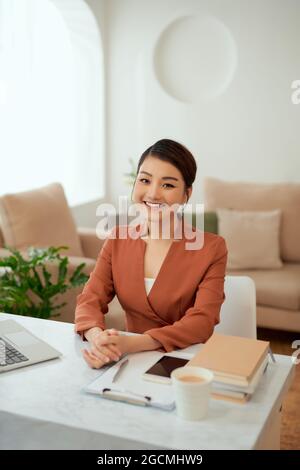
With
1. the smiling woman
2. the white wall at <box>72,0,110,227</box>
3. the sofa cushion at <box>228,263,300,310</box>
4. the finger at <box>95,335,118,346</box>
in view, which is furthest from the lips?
the white wall at <box>72,0,110,227</box>

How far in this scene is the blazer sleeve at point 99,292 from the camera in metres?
1.67

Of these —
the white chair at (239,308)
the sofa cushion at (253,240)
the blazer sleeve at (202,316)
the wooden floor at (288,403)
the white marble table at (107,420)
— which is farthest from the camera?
the sofa cushion at (253,240)

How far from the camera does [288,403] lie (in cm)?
267

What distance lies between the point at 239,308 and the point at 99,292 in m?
0.43

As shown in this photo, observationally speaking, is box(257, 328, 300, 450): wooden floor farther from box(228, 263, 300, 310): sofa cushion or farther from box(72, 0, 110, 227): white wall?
box(72, 0, 110, 227): white wall

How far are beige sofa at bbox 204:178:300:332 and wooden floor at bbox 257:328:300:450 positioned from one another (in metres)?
0.13

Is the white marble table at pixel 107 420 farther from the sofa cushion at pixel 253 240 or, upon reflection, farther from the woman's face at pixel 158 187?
the sofa cushion at pixel 253 240

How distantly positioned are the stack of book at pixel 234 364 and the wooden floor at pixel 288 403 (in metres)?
1.14

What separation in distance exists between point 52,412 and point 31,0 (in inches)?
131

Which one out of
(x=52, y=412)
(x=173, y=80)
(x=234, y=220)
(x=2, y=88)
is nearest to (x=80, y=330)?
(x=52, y=412)

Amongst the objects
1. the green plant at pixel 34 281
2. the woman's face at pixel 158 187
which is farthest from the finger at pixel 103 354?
the green plant at pixel 34 281

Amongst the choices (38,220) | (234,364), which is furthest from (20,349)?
(38,220)

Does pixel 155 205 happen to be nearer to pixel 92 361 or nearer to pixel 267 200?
pixel 92 361

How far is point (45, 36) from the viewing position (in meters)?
4.02
